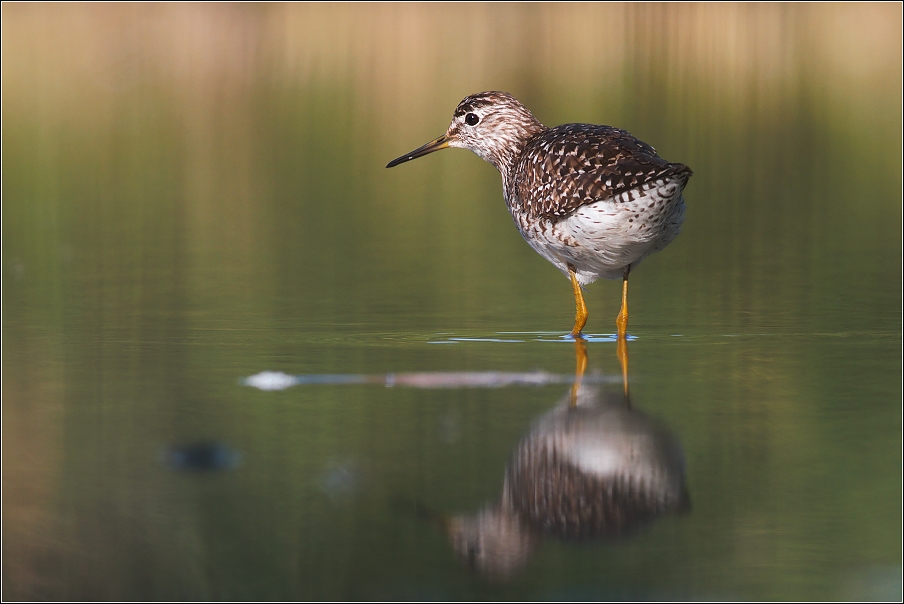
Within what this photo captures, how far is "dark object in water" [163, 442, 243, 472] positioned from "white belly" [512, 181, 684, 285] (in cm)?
254

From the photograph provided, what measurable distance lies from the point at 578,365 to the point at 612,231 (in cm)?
80

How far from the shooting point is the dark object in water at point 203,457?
15.8 ft

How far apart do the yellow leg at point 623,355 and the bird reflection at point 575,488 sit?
2.38 ft

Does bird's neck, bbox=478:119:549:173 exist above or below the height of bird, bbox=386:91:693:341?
above

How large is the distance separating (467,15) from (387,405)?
77.3 feet

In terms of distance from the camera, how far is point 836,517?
418 cm

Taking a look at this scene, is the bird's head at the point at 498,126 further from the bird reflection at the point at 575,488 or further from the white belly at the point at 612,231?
the bird reflection at the point at 575,488

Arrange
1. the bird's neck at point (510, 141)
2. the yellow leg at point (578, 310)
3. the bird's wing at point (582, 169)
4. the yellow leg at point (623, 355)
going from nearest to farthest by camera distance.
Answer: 1. the yellow leg at point (623, 355)
2. the bird's wing at point (582, 169)
3. the yellow leg at point (578, 310)
4. the bird's neck at point (510, 141)

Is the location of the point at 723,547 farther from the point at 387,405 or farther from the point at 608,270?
the point at 608,270

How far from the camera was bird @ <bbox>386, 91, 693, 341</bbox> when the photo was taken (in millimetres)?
6621

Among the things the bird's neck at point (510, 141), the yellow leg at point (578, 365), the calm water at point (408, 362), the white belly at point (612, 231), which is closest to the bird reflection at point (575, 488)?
the calm water at point (408, 362)

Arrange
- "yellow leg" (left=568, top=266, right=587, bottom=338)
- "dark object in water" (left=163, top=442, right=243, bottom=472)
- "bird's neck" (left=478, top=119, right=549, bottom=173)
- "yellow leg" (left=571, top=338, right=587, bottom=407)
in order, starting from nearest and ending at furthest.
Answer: "dark object in water" (left=163, top=442, right=243, bottom=472), "yellow leg" (left=571, top=338, right=587, bottom=407), "yellow leg" (left=568, top=266, right=587, bottom=338), "bird's neck" (left=478, top=119, right=549, bottom=173)

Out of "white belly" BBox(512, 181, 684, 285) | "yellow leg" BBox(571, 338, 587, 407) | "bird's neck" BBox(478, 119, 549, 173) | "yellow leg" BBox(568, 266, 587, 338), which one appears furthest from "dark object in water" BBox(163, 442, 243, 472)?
"bird's neck" BBox(478, 119, 549, 173)

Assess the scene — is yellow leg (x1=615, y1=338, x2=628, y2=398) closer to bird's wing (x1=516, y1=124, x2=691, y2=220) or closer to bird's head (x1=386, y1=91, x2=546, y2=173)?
bird's wing (x1=516, y1=124, x2=691, y2=220)
